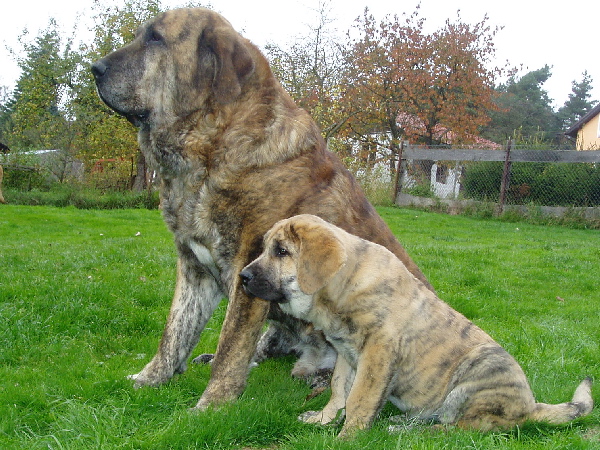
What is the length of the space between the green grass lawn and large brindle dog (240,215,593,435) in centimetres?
16

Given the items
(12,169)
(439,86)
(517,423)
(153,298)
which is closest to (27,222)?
(153,298)

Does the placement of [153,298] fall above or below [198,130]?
below

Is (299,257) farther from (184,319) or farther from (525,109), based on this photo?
(525,109)

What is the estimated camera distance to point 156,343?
4.81m

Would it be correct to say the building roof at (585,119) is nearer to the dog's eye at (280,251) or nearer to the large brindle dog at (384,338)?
the large brindle dog at (384,338)

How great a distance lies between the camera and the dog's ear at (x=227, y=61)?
135 inches

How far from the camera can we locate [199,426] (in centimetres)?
293

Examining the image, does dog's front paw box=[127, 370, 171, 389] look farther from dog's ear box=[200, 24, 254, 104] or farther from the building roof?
the building roof

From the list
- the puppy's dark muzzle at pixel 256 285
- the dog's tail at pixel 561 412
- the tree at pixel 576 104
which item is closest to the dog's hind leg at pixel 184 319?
the puppy's dark muzzle at pixel 256 285

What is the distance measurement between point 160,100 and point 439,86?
25265 mm

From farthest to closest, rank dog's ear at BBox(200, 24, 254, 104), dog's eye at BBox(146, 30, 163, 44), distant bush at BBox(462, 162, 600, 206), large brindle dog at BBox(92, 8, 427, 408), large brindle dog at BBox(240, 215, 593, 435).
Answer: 1. distant bush at BBox(462, 162, 600, 206)
2. dog's eye at BBox(146, 30, 163, 44)
3. dog's ear at BBox(200, 24, 254, 104)
4. large brindle dog at BBox(92, 8, 427, 408)
5. large brindle dog at BBox(240, 215, 593, 435)

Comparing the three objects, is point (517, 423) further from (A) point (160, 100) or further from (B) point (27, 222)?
(B) point (27, 222)

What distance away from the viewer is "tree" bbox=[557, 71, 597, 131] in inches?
2297

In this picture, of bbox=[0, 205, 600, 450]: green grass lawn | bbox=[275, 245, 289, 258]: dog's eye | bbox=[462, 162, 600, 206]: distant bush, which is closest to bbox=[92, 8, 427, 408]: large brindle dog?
bbox=[275, 245, 289, 258]: dog's eye
